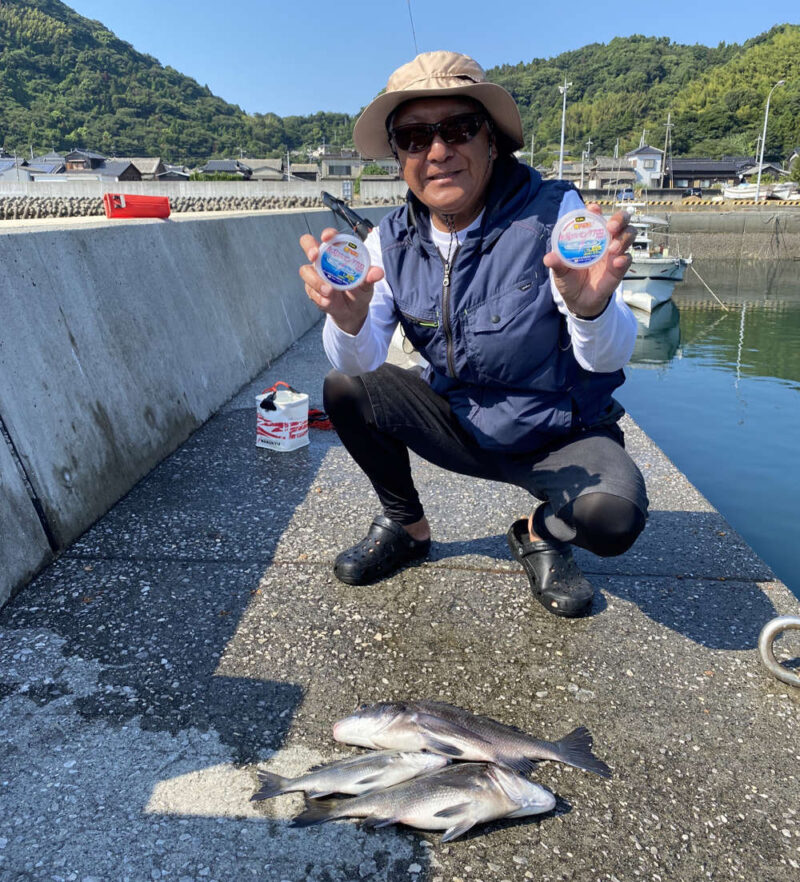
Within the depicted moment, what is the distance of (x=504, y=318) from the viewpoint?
2.44m

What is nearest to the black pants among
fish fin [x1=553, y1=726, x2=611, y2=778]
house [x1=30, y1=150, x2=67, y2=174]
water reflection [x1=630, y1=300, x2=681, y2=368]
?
fish fin [x1=553, y1=726, x2=611, y2=778]

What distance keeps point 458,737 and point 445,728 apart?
0.05 m

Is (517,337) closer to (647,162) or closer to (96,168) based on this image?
(96,168)

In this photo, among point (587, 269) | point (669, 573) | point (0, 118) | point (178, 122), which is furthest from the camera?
point (178, 122)

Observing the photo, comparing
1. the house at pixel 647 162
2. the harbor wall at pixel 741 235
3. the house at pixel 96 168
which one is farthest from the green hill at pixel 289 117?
the harbor wall at pixel 741 235

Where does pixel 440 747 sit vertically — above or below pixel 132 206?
below

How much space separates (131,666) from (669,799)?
1.77 metres

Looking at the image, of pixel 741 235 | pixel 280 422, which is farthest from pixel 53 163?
pixel 280 422

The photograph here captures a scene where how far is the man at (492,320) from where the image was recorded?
236 cm

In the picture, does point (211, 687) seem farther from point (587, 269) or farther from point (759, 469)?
point (759, 469)

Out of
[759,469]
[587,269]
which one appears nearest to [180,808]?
[587,269]

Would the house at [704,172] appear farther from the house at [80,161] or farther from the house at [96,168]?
the house at [80,161]

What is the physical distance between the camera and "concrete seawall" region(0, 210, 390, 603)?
279 cm

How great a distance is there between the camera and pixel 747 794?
1848 millimetres
